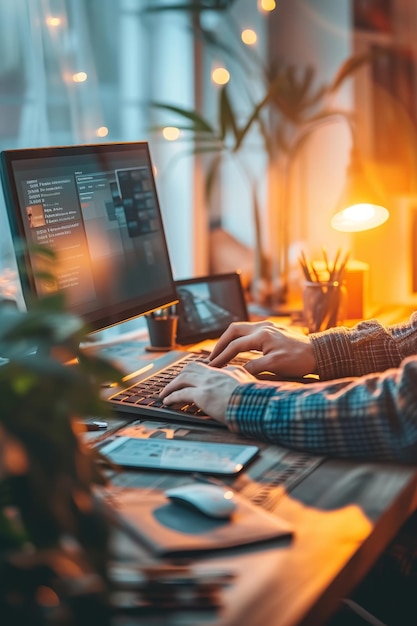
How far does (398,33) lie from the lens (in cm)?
308

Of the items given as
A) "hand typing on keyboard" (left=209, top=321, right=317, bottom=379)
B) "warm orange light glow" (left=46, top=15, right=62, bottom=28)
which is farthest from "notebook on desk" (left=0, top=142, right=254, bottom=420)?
"warm orange light glow" (left=46, top=15, right=62, bottom=28)

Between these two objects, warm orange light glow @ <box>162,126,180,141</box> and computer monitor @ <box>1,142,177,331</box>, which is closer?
computer monitor @ <box>1,142,177,331</box>

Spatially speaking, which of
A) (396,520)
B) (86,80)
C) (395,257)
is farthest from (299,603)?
(395,257)

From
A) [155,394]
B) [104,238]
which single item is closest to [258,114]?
[104,238]

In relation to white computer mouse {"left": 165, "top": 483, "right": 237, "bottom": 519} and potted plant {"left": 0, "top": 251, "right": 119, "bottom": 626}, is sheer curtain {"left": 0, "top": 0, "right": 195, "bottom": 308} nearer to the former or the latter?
white computer mouse {"left": 165, "top": 483, "right": 237, "bottom": 519}

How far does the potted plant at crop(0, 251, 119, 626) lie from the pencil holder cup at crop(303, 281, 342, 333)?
4.42ft

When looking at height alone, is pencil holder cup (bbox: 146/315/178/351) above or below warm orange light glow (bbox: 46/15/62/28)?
below

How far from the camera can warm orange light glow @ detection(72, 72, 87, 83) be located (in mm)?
2145

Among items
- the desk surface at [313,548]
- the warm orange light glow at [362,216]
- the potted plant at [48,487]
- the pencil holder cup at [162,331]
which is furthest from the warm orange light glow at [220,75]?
the potted plant at [48,487]

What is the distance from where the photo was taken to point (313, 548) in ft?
3.01

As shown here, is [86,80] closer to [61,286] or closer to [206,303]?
[206,303]

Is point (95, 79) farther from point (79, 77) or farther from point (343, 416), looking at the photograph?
point (343, 416)

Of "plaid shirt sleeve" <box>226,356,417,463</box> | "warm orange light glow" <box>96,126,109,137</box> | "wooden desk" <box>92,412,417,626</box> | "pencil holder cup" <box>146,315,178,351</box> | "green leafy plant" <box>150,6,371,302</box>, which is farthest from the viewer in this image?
"green leafy plant" <box>150,6,371,302</box>

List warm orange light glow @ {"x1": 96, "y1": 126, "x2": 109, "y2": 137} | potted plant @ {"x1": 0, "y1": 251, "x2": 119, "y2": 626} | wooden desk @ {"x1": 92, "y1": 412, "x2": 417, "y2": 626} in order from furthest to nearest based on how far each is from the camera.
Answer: warm orange light glow @ {"x1": 96, "y1": 126, "x2": 109, "y2": 137}, wooden desk @ {"x1": 92, "y1": 412, "x2": 417, "y2": 626}, potted plant @ {"x1": 0, "y1": 251, "x2": 119, "y2": 626}
